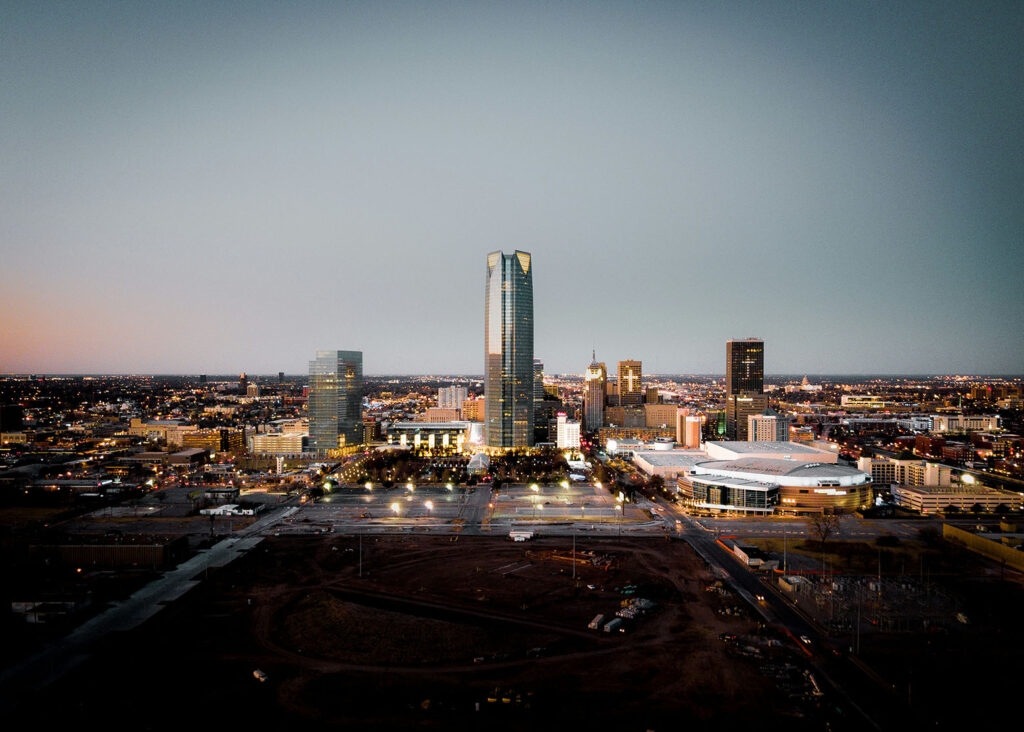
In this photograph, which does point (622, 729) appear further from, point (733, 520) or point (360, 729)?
point (733, 520)

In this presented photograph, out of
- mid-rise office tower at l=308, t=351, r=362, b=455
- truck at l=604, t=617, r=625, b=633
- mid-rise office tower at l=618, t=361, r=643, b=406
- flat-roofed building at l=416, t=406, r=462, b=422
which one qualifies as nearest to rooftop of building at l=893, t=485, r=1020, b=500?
truck at l=604, t=617, r=625, b=633

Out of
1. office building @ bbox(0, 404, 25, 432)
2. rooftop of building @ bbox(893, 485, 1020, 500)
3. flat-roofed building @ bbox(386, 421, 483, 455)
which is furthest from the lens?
flat-roofed building @ bbox(386, 421, 483, 455)

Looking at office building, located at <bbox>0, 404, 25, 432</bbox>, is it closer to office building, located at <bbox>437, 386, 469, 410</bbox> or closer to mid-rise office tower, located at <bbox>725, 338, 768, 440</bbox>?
office building, located at <bbox>437, 386, 469, 410</bbox>

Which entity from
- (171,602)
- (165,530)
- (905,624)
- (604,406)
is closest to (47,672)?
(171,602)

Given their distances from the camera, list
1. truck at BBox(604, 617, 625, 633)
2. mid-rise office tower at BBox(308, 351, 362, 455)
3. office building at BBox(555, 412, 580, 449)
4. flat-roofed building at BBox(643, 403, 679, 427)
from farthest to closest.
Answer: flat-roofed building at BBox(643, 403, 679, 427) < office building at BBox(555, 412, 580, 449) < mid-rise office tower at BBox(308, 351, 362, 455) < truck at BBox(604, 617, 625, 633)

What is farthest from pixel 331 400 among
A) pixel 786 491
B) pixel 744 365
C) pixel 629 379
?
pixel 629 379

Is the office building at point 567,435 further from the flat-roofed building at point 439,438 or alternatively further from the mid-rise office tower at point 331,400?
the mid-rise office tower at point 331,400

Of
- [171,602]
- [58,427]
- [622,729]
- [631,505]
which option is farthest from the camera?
[58,427]
